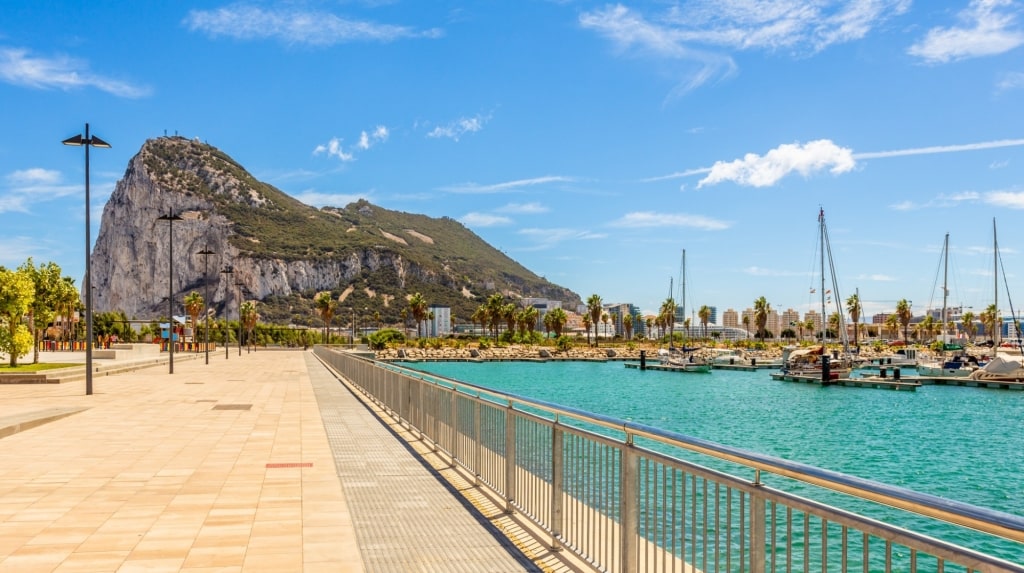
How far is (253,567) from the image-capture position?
6.21 metres

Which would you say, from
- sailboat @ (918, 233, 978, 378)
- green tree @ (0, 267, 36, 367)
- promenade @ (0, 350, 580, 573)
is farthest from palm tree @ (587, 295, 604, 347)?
promenade @ (0, 350, 580, 573)

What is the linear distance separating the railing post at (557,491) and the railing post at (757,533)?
2.75 m

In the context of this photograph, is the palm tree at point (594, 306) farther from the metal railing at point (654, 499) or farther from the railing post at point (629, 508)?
the railing post at point (629, 508)

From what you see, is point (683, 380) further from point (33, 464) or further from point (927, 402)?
point (33, 464)

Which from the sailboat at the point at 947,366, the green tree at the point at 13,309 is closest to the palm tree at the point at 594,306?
the sailboat at the point at 947,366

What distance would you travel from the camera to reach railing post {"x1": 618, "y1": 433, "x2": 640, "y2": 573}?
16.4 ft

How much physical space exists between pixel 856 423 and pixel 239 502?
38950 mm

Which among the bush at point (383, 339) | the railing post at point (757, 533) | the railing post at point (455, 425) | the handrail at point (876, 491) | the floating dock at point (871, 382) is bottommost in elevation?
the floating dock at point (871, 382)

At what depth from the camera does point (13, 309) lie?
3158 cm

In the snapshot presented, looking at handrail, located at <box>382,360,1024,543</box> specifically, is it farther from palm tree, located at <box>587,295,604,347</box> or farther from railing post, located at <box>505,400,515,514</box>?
palm tree, located at <box>587,295,604,347</box>

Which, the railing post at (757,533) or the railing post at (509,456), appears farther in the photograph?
the railing post at (509,456)

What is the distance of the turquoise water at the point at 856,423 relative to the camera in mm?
25609

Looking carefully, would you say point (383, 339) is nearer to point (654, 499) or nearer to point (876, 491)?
point (654, 499)

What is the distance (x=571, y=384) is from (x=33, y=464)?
60.1m
